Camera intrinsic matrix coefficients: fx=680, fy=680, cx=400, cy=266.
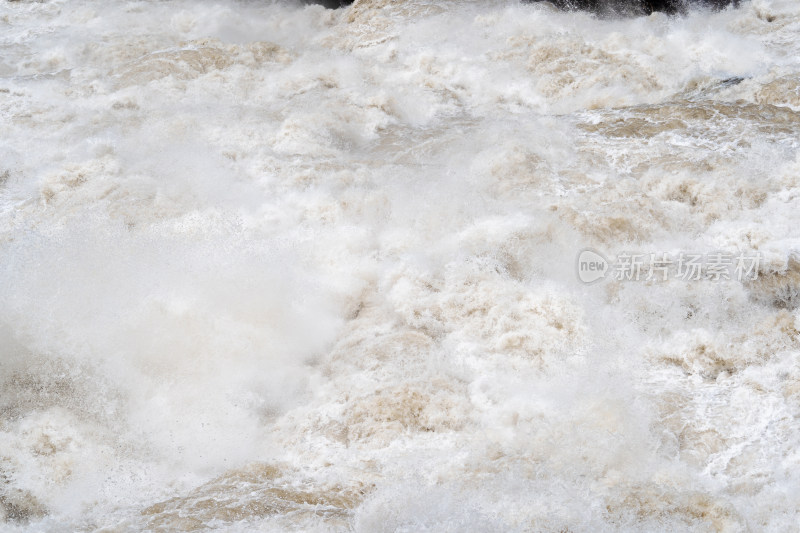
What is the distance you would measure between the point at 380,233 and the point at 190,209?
1.79 metres

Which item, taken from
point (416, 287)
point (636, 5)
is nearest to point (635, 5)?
point (636, 5)

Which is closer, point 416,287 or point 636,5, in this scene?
point 416,287

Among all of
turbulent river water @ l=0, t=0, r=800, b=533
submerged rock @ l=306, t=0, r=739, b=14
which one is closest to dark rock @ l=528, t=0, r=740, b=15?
submerged rock @ l=306, t=0, r=739, b=14

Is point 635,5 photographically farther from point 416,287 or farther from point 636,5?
point 416,287

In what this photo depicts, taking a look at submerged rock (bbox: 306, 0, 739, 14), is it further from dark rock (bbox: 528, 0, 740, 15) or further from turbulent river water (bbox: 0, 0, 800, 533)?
turbulent river water (bbox: 0, 0, 800, 533)

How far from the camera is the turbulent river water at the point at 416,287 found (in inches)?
141

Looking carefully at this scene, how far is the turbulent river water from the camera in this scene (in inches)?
141

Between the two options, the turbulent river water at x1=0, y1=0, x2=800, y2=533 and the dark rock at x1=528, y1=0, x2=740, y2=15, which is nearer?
the turbulent river water at x1=0, y1=0, x2=800, y2=533

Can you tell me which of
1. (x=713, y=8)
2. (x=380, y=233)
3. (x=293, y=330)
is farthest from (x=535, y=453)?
(x=713, y=8)

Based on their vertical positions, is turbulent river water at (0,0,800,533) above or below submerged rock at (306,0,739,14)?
below

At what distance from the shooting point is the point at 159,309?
504 cm

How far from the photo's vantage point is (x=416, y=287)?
5188 millimetres

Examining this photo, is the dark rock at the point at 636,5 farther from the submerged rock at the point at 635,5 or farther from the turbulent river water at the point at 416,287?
the turbulent river water at the point at 416,287

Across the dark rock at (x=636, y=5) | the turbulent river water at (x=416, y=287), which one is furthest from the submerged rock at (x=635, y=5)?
the turbulent river water at (x=416, y=287)
